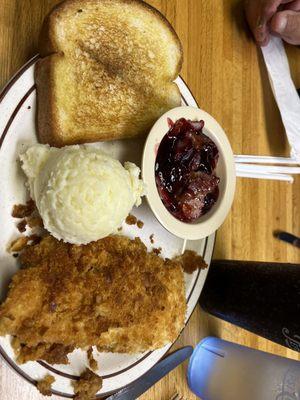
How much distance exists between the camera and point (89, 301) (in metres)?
1.28

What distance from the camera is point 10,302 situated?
1.19 m

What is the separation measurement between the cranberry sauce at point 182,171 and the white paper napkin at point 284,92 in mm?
675

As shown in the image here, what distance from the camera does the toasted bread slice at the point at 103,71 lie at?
1328mm

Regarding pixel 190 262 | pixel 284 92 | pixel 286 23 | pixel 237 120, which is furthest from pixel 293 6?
pixel 190 262

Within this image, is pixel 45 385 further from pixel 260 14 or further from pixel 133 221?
pixel 260 14

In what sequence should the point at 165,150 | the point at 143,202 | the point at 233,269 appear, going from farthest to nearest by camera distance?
the point at 233,269 → the point at 143,202 → the point at 165,150

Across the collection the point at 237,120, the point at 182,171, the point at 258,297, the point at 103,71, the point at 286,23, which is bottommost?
the point at 258,297

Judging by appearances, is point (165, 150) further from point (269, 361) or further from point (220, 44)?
point (269, 361)

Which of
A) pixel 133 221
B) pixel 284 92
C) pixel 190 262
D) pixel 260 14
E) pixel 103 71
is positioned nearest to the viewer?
pixel 103 71

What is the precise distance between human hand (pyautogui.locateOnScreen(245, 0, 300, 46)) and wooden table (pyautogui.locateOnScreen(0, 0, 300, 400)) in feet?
0.18

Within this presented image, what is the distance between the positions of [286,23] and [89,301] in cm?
139

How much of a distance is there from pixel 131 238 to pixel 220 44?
0.90 m

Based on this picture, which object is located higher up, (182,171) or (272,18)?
(272,18)

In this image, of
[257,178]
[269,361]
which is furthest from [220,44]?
[269,361]
